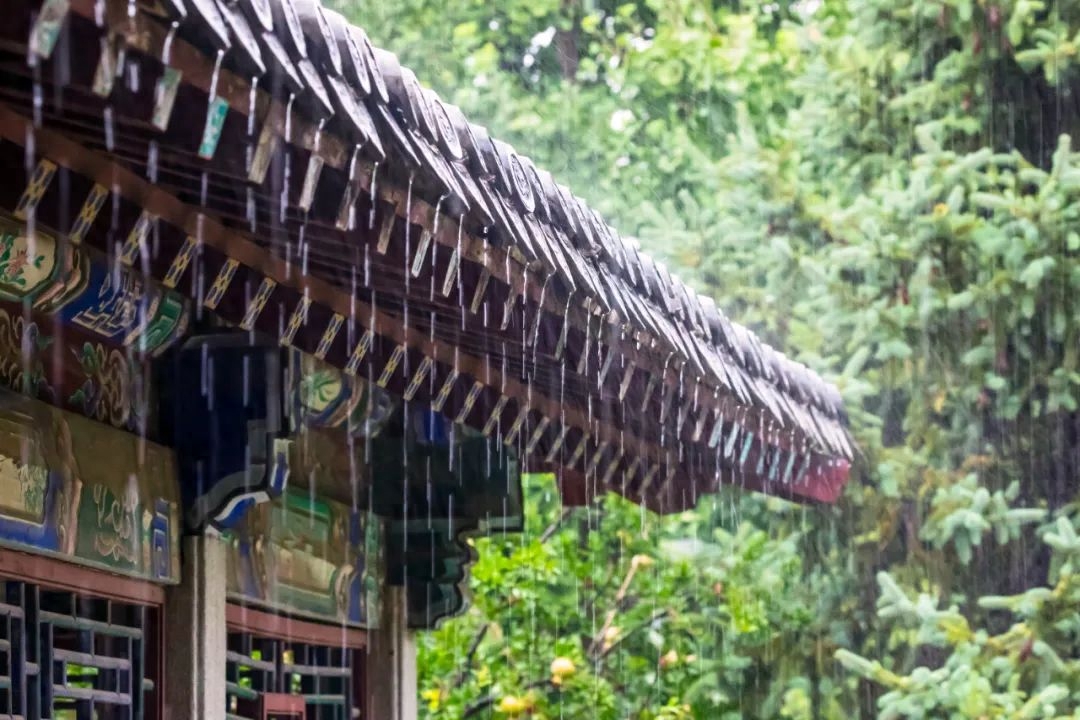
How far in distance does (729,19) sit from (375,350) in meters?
10.2

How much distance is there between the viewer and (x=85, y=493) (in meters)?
3.77

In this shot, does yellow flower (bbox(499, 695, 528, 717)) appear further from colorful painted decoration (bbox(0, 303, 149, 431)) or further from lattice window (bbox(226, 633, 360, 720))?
colorful painted decoration (bbox(0, 303, 149, 431))

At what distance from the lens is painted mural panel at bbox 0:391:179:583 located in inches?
136

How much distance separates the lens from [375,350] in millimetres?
4227

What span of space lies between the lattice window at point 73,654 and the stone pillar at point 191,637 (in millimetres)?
46

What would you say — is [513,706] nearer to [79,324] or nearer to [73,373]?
[73,373]

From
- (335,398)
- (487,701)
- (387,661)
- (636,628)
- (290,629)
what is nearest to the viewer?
(335,398)

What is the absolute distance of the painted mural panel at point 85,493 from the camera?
3.46 m

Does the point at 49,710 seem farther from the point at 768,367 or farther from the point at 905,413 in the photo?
the point at 905,413

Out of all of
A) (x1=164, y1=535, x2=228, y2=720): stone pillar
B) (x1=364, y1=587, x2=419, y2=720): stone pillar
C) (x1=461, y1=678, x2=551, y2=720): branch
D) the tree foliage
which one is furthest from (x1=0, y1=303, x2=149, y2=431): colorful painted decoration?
(x1=461, y1=678, x2=551, y2=720): branch

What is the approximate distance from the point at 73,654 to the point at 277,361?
83 cm

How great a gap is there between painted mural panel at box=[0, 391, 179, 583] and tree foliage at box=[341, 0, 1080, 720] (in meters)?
5.77

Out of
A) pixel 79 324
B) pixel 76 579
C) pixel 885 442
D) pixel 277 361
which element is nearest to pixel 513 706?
pixel 885 442

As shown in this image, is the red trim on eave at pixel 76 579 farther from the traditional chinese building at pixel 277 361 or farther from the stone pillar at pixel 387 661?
the stone pillar at pixel 387 661
